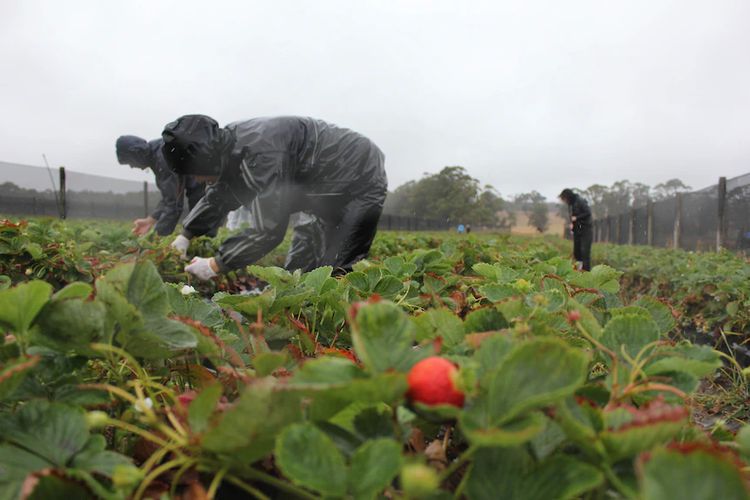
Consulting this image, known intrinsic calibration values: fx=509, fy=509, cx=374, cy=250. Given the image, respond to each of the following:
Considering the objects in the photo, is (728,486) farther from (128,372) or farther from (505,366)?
(128,372)

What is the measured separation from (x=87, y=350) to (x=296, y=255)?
13.7 ft

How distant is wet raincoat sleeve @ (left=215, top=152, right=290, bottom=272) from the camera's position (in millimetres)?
3293

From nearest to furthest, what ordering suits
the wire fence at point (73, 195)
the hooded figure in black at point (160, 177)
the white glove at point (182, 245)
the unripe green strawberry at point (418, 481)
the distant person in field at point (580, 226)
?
the unripe green strawberry at point (418, 481)
the white glove at point (182, 245)
the hooded figure in black at point (160, 177)
the distant person in field at point (580, 226)
the wire fence at point (73, 195)

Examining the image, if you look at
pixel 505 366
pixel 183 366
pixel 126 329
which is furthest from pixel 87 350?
pixel 505 366

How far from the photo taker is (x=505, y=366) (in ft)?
1.33

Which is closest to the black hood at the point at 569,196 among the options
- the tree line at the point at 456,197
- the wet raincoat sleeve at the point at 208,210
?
the wet raincoat sleeve at the point at 208,210

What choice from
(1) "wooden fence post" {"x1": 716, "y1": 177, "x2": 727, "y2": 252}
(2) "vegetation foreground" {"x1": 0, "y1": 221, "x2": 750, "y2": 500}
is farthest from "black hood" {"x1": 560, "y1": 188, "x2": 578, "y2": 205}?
(2) "vegetation foreground" {"x1": 0, "y1": 221, "x2": 750, "y2": 500}

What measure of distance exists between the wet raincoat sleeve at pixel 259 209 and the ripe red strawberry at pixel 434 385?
2.97 metres

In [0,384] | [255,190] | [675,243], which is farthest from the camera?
[675,243]

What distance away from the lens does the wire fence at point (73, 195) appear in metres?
18.2

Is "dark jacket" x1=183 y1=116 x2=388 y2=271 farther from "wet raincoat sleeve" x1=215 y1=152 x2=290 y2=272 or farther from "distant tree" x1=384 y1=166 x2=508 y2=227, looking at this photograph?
"distant tree" x1=384 y1=166 x2=508 y2=227

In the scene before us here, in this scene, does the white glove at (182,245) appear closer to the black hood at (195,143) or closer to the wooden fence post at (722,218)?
the black hood at (195,143)

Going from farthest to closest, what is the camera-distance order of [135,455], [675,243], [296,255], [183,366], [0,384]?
[675,243]
[296,255]
[183,366]
[135,455]
[0,384]

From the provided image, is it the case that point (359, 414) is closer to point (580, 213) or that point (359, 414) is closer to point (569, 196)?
point (580, 213)
